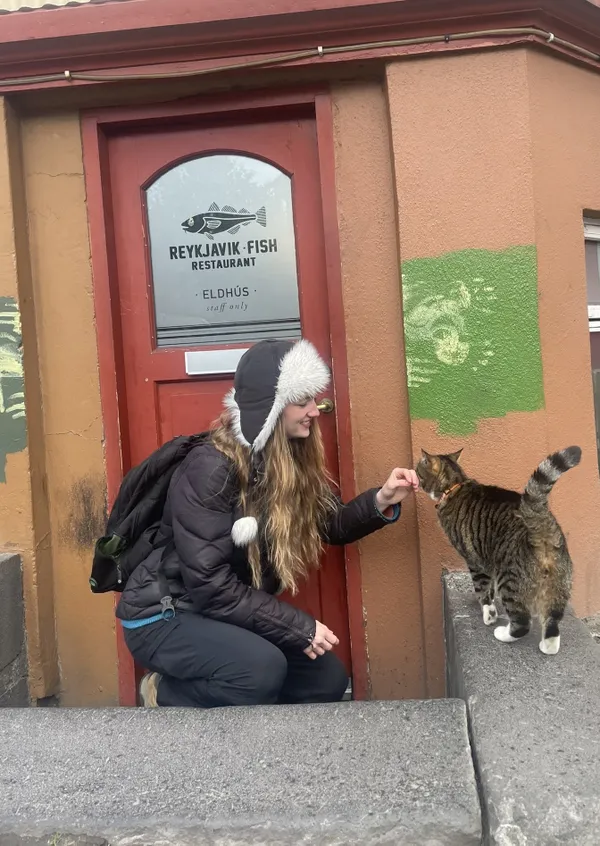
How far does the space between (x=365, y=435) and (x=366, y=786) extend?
1.72 m

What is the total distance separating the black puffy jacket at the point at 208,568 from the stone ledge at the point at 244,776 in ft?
1.05

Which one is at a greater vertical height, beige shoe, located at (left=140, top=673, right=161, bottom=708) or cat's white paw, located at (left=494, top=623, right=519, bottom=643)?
cat's white paw, located at (left=494, top=623, right=519, bottom=643)

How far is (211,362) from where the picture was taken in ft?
11.1

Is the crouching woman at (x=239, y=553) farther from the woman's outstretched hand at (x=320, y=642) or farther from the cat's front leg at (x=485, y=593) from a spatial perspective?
the cat's front leg at (x=485, y=593)

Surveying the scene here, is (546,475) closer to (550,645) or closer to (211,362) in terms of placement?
(550,645)

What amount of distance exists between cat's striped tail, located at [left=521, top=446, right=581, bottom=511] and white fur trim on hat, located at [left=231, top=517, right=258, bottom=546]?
973 mm

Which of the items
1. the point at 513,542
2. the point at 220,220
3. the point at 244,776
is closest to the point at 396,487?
the point at 513,542

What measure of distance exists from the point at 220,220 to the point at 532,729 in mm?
2730

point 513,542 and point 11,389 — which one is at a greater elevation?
point 11,389

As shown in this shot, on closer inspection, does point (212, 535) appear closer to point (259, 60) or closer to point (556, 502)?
point (556, 502)


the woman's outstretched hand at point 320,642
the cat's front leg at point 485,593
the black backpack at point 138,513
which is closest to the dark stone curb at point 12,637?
the black backpack at point 138,513

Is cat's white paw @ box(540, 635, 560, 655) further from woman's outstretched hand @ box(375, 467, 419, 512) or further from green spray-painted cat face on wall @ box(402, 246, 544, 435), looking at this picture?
green spray-painted cat face on wall @ box(402, 246, 544, 435)

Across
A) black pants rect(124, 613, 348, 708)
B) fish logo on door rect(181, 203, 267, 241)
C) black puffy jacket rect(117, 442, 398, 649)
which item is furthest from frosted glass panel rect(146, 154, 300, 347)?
black pants rect(124, 613, 348, 708)

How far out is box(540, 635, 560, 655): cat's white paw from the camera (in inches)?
90.3
